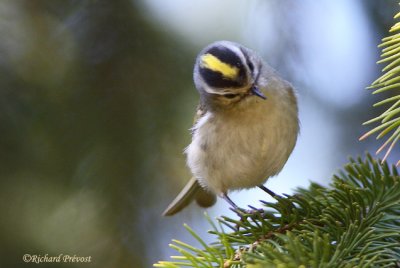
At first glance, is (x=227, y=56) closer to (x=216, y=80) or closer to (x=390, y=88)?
(x=216, y=80)

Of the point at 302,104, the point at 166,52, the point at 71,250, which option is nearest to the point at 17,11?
the point at 166,52

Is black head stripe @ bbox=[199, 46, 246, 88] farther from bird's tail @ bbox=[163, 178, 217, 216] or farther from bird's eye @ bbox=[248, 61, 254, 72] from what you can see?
bird's tail @ bbox=[163, 178, 217, 216]

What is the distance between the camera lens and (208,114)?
1945 mm

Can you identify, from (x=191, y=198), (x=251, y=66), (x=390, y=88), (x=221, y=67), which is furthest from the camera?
(x=191, y=198)

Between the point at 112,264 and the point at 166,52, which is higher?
the point at 166,52

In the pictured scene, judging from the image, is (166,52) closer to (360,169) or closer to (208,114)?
(208,114)

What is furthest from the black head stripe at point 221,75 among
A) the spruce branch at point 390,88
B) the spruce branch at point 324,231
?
the spruce branch at point 390,88

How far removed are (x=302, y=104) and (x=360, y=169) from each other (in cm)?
67

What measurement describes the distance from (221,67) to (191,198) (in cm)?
63

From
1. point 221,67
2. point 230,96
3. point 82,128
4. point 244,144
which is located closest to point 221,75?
point 221,67

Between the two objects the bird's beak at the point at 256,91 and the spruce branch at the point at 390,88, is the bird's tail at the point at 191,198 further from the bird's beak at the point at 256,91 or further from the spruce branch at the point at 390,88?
the spruce branch at the point at 390,88

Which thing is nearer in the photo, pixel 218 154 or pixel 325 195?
pixel 325 195

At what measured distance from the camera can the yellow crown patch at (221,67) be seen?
1654 millimetres

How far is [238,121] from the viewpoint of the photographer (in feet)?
6.05
